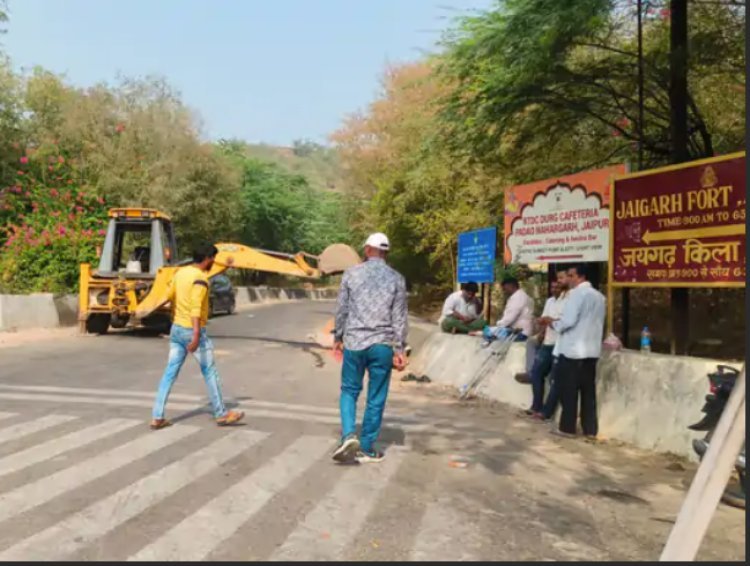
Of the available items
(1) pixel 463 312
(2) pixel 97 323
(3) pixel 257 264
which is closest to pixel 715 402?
(1) pixel 463 312

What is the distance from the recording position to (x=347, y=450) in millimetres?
5848

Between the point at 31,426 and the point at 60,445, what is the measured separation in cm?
96

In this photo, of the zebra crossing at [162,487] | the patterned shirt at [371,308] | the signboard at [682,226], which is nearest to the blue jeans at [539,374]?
the signboard at [682,226]


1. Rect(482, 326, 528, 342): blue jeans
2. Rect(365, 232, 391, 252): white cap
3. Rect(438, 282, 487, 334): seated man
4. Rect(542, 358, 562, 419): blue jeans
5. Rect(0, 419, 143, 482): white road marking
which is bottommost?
Rect(0, 419, 143, 482): white road marking

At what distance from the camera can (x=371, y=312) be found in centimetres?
604

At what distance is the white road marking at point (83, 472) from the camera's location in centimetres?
475

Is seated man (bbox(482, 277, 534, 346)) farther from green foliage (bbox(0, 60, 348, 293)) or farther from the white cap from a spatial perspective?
green foliage (bbox(0, 60, 348, 293))

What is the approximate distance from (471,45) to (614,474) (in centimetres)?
737

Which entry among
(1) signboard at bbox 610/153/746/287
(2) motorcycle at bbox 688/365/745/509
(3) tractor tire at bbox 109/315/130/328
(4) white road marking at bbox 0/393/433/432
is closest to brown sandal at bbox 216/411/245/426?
(4) white road marking at bbox 0/393/433/432

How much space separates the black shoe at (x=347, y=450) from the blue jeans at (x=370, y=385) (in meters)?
0.12

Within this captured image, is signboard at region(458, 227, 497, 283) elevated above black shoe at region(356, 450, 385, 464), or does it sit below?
above

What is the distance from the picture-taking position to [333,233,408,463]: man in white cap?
19.8 ft

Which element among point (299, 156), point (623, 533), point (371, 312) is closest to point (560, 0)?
point (371, 312)

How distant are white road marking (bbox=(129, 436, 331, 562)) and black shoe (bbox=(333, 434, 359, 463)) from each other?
0.25 meters
